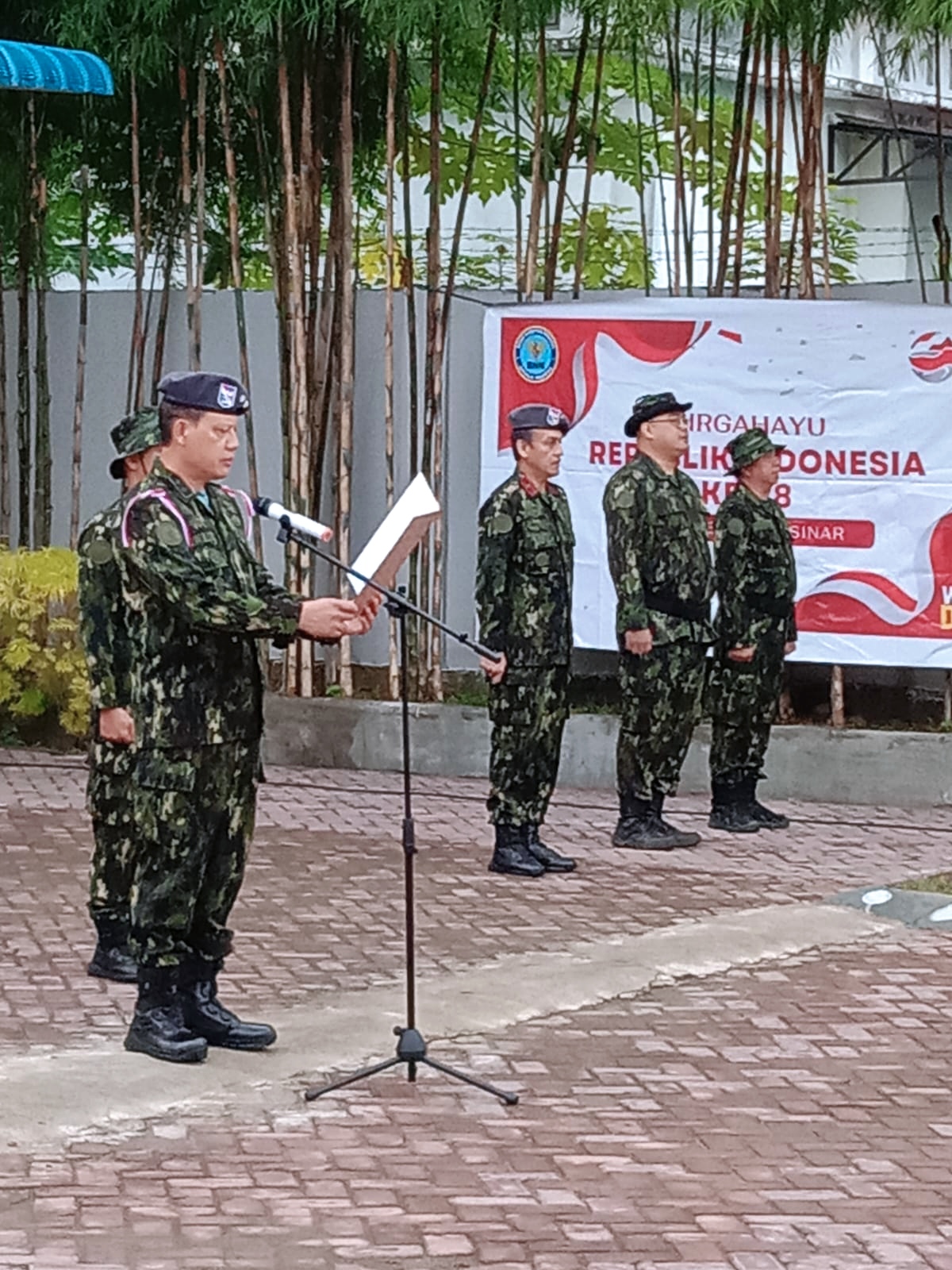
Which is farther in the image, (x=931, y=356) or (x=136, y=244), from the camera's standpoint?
(x=136, y=244)

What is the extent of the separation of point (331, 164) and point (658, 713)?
13.9 ft

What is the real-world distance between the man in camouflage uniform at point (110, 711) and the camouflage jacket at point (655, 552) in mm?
2960

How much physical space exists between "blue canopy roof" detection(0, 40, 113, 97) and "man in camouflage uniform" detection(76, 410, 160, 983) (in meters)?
1.78

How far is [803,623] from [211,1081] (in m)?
6.14

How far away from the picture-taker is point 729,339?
12.0m

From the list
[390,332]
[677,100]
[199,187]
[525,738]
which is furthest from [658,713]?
[199,187]

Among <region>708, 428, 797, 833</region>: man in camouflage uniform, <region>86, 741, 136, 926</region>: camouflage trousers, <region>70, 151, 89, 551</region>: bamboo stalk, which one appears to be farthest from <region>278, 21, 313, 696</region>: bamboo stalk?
<region>86, 741, 136, 926</region>: camouflage trousers

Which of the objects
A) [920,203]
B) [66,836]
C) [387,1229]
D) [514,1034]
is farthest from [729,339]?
[920,203]

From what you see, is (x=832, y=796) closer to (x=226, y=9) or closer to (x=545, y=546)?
(x=545, y=546)

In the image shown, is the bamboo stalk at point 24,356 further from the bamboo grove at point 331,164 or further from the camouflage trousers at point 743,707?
the camouflage trousers at point 743,707

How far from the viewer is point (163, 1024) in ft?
21.9

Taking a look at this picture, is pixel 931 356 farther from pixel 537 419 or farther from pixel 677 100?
pixel 537 419

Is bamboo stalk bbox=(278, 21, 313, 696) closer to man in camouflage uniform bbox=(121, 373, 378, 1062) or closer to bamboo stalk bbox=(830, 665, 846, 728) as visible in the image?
bamboo stalk bbox=(830, 665, 846, 728)

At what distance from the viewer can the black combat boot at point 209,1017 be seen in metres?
6.73
